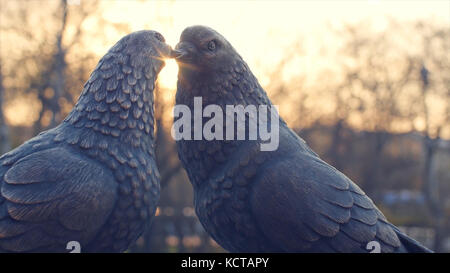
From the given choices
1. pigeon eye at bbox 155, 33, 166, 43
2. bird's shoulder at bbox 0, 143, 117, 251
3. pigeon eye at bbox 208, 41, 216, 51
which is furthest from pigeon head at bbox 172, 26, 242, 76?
bird's shoulder at bbox 0, 143, 117, 251

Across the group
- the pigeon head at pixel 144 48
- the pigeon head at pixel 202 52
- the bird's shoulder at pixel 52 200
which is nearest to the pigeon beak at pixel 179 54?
the pigeon head at pixel 202 52

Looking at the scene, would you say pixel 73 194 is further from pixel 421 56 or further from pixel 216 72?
pixel 421 56

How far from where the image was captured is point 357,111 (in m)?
17.6

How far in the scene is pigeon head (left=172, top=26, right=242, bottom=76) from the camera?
2.32 meters

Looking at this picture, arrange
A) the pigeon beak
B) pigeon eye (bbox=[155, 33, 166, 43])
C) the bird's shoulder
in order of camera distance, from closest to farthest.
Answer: the bird's shoulder → the pigeon beak → pigeon eye (bbox=[155, 33, 166, 43])

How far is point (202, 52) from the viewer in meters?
2.32

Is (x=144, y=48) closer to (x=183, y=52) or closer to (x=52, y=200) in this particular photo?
(x=183, y=52)
